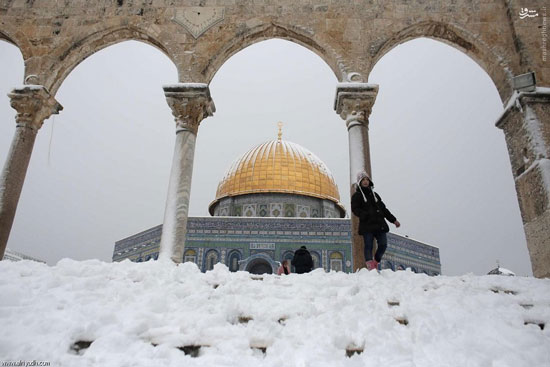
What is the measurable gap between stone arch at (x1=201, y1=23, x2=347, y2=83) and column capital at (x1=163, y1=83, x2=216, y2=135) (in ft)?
1.26

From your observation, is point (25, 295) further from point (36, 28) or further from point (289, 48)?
point (289, 48)

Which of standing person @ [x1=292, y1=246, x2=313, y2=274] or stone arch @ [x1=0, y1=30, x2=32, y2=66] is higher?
stone arch @ [x1=0, y1=30, x2=32, y2=66]

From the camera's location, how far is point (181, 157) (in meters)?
6.77

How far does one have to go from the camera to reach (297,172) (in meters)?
22.6

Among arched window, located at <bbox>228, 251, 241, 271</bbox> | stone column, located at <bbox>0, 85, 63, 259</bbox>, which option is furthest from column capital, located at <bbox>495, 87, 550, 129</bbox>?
arched window, located at <bbox>228, 251, 241, 271</bbox>

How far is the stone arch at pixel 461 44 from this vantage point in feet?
23.2

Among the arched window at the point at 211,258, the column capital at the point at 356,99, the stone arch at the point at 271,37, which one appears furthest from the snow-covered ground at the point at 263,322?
the arched window at the point at 211,258

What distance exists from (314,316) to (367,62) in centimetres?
549

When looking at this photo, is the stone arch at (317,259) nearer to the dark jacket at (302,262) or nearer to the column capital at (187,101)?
the dark jacket at (302,262)

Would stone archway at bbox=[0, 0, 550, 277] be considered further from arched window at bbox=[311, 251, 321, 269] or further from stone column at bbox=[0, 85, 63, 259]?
arched window at bbox=[311, 251, 321, 269]

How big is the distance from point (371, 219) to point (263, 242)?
1475cm

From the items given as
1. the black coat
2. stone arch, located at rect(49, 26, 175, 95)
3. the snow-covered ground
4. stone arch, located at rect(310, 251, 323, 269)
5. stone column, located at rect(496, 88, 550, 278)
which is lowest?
the snow-covered ground

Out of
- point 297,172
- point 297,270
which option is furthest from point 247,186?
point 297,270

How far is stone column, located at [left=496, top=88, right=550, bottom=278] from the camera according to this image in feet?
19.3
